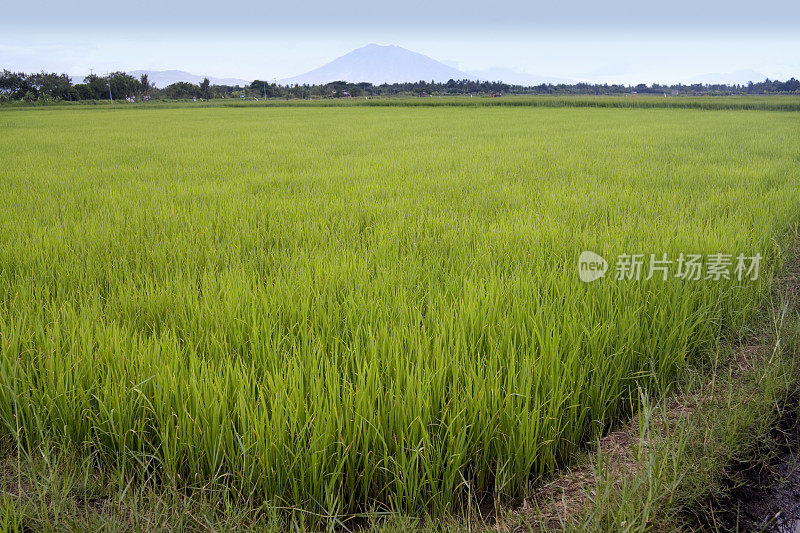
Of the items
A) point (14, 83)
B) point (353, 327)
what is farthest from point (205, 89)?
point (353, 327)

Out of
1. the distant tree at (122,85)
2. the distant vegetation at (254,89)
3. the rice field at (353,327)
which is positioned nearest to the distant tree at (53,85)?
the distant vegetation at (254,89)

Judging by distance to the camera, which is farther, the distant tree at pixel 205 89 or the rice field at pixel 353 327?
the distant tree at pixel 205 89

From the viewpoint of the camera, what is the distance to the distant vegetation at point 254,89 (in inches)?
2132

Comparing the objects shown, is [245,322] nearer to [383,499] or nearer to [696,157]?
[383,499]

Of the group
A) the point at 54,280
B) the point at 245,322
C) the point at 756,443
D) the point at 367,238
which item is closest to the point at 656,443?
the point at 756,443

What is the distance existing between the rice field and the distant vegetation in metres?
50.1

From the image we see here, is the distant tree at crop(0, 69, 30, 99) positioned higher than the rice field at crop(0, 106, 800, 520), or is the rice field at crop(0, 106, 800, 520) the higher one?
the distant tree at crop(0, 69, 30, 99)

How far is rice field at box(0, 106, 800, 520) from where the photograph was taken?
3.84 ft

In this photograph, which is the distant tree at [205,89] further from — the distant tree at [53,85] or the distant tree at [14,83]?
the distant tree at [14,83]

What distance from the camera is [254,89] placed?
6875 centimetres

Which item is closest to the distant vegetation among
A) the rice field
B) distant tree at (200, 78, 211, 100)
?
distant tree at (200, 78, 211, 100)

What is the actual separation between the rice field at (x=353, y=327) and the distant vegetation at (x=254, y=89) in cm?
5008

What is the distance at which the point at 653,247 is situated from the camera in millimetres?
2518

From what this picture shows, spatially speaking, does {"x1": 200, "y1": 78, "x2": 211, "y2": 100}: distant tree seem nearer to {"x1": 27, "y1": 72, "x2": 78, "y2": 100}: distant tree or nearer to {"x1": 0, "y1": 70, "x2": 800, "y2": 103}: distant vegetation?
{"x1": 0, "y1": 70, "x2": 800, "y2": 103}: distant vegetation
